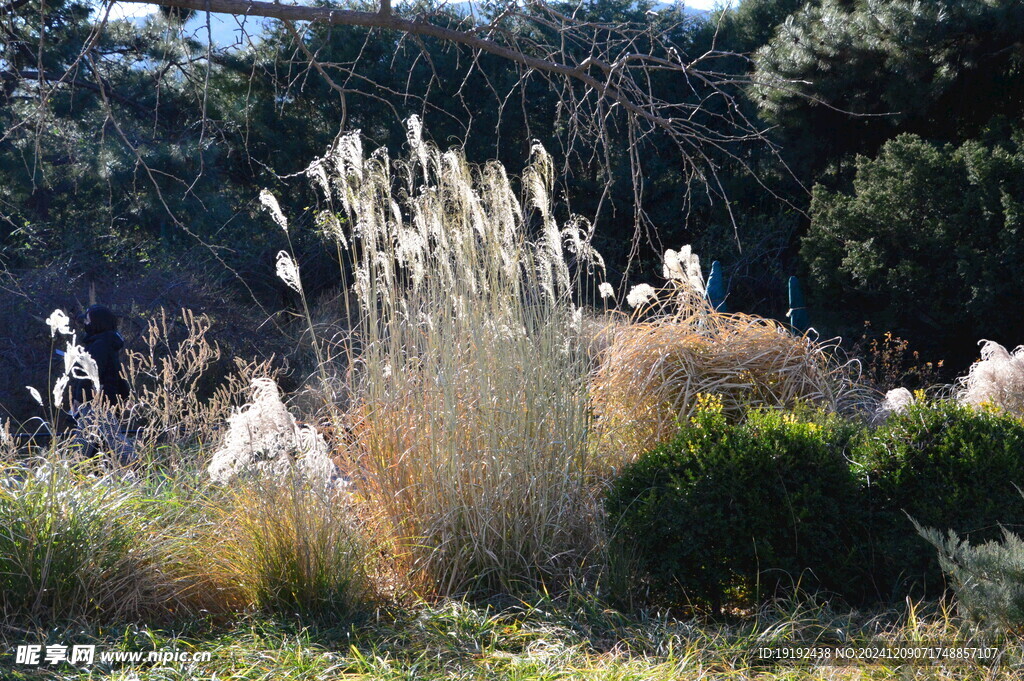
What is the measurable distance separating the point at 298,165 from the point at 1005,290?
949 centimetres

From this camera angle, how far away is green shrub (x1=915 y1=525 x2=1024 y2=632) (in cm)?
288

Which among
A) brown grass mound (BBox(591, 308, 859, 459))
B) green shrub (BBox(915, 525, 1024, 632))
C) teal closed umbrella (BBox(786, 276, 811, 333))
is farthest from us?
teal closed umbrella (BBox(786, 276, 811, 333))

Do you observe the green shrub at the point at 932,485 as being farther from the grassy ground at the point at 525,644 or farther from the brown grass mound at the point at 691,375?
the brown grass mound at the point at 691,375

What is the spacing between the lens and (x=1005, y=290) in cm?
888

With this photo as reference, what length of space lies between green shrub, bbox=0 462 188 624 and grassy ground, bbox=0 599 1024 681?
133mm

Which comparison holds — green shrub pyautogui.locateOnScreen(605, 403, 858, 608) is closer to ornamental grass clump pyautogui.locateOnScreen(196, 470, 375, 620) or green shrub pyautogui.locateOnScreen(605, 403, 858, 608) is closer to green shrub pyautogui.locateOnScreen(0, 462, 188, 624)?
ornamental grass clump pyautogui.locateOnScreen(196, 470, 375, 620)

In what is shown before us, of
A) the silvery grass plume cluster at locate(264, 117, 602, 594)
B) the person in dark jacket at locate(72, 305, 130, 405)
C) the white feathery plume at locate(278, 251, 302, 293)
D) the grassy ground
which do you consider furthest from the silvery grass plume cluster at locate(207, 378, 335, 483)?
the person in dark jacket at locate(72, 305, 130, 405)

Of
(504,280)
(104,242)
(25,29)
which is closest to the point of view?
(504,280)

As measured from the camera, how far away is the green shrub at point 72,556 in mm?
3434

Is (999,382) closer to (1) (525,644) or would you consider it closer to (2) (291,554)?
(1) (525,644)

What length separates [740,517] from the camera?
3537 millimetres

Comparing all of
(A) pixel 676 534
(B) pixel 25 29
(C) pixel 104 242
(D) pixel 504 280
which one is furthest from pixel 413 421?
(C) pixel 104 242

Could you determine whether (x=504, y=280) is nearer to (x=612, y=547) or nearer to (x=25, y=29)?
(x=612, y=547)

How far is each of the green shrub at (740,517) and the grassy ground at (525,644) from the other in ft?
0.52
